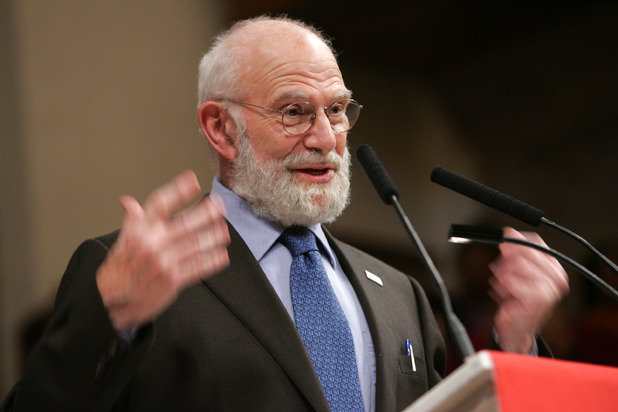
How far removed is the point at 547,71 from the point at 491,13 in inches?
19.9

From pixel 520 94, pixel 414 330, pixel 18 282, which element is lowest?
pixel 18 282

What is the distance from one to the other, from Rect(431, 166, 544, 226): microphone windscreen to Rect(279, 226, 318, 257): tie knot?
494 mm

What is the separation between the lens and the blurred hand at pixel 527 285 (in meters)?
1.59

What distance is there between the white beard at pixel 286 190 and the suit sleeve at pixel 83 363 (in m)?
0.63

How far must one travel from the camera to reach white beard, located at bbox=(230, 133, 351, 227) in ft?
6.33

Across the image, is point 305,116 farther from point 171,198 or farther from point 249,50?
point 171,198

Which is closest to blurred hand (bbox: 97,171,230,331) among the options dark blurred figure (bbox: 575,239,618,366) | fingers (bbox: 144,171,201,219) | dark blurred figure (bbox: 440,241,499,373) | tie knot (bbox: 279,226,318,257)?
fingers (bbox: 144,171,201,219)

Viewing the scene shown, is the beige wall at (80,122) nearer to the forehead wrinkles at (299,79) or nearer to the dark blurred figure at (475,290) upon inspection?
the dark blurred figure at (475,290)

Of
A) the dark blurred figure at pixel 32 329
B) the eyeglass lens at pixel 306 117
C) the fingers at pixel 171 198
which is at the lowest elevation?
the dark blurred figure at pixel 32 329

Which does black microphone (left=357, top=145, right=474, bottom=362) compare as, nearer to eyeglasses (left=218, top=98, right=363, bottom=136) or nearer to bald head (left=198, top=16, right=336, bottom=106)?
eyeglasses (left=218, top=98, right=363, bottom=136)

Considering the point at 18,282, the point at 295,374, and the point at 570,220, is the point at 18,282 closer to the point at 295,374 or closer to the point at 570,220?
the point at 295,374

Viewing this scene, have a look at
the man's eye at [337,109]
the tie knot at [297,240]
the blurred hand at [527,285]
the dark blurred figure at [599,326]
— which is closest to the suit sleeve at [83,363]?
the tie knot at [297,240]

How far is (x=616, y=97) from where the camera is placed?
4.42m

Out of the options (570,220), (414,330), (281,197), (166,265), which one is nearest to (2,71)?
(281,197)
